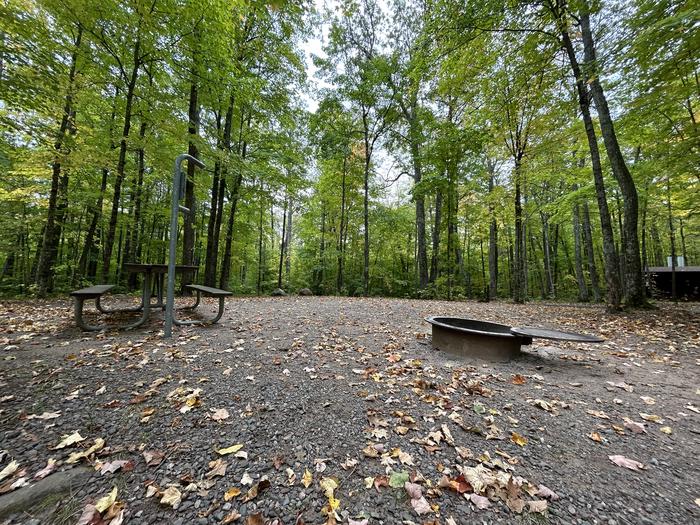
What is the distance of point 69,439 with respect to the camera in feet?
5.71

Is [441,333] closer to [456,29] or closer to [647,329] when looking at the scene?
[647,329]

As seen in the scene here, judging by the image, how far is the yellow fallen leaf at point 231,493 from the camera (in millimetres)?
1419

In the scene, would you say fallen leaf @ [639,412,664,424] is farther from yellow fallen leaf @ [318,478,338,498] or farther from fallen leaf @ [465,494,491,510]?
yellow fallen leaf @ [318,478,338,498]

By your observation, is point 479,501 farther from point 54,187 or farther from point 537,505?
point 54,187

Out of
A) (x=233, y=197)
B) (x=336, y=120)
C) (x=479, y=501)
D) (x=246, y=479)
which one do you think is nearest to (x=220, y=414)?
(x=246, y=479)

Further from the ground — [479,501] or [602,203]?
[602,203]

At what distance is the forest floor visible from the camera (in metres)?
1.39

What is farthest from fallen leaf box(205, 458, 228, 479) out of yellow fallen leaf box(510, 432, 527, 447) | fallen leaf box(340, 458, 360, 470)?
yellow fallen leaf box(510, 432, 527, 447)

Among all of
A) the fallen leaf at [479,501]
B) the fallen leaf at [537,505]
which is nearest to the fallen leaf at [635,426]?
the fallen leaf at [537,505]

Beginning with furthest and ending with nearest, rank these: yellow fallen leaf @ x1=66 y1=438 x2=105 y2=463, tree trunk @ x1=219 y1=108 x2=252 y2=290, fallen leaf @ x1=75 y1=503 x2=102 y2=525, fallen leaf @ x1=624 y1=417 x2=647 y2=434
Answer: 1. tree trunk @ x1=219 y1=108 x2=252 y2=290
2. fallen leaf @ x1=624 y1=417 x2=647 y2=434
3. yellow fallen leaf @ x1=66 y1=438 x2=105 y2=463
4. fallen leaf @ x1=75 y1=503 x2=102 y2=525

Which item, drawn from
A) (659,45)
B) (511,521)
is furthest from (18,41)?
(659,45)

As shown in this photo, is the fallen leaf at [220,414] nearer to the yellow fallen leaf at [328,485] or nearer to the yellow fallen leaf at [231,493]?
the yellow fallen leaf at [231,493]

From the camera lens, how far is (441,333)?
388 cm

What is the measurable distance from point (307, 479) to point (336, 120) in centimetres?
1405
